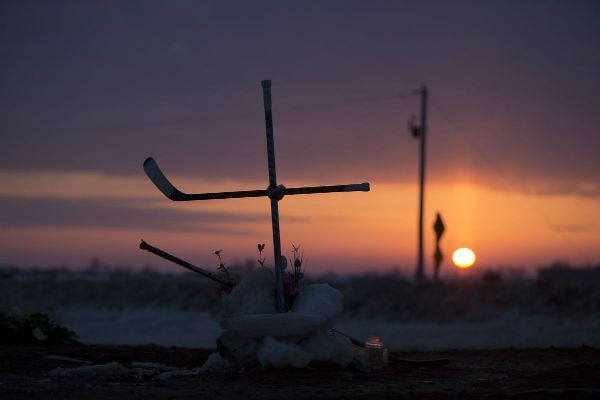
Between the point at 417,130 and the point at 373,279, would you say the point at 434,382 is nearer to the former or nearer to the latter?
the point at 373,279

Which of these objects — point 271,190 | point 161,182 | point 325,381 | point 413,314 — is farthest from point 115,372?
point 413,314

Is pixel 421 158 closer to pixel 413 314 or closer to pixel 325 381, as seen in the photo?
pixel 413 314

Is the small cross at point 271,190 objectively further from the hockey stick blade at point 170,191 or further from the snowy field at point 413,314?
the snowy field at point 413,314

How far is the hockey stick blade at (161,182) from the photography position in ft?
41.7

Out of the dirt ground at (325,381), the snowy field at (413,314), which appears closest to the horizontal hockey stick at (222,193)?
the dirt ground at (325,381)

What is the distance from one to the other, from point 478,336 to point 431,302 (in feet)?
14.5

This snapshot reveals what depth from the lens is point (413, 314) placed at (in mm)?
24375

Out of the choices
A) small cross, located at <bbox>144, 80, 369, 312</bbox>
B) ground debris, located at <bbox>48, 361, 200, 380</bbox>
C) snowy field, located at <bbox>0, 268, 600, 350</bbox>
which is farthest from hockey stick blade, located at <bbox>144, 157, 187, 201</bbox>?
snowy field, located at <bbox>0, 268, 600, 350</bbox>

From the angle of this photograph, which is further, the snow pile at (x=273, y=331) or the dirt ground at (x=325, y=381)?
the snow pile at (x=273, y=331)

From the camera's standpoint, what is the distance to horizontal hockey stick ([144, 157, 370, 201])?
11.9 meters

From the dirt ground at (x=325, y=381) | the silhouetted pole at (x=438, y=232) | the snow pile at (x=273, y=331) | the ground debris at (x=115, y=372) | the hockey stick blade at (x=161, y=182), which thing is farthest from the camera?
the silhouetted pole at (x=438, y=232)

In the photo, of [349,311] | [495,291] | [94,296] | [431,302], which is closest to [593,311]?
[495,291]

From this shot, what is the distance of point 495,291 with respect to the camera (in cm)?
2425

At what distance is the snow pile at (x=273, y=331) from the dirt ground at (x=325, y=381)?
0.74ft
